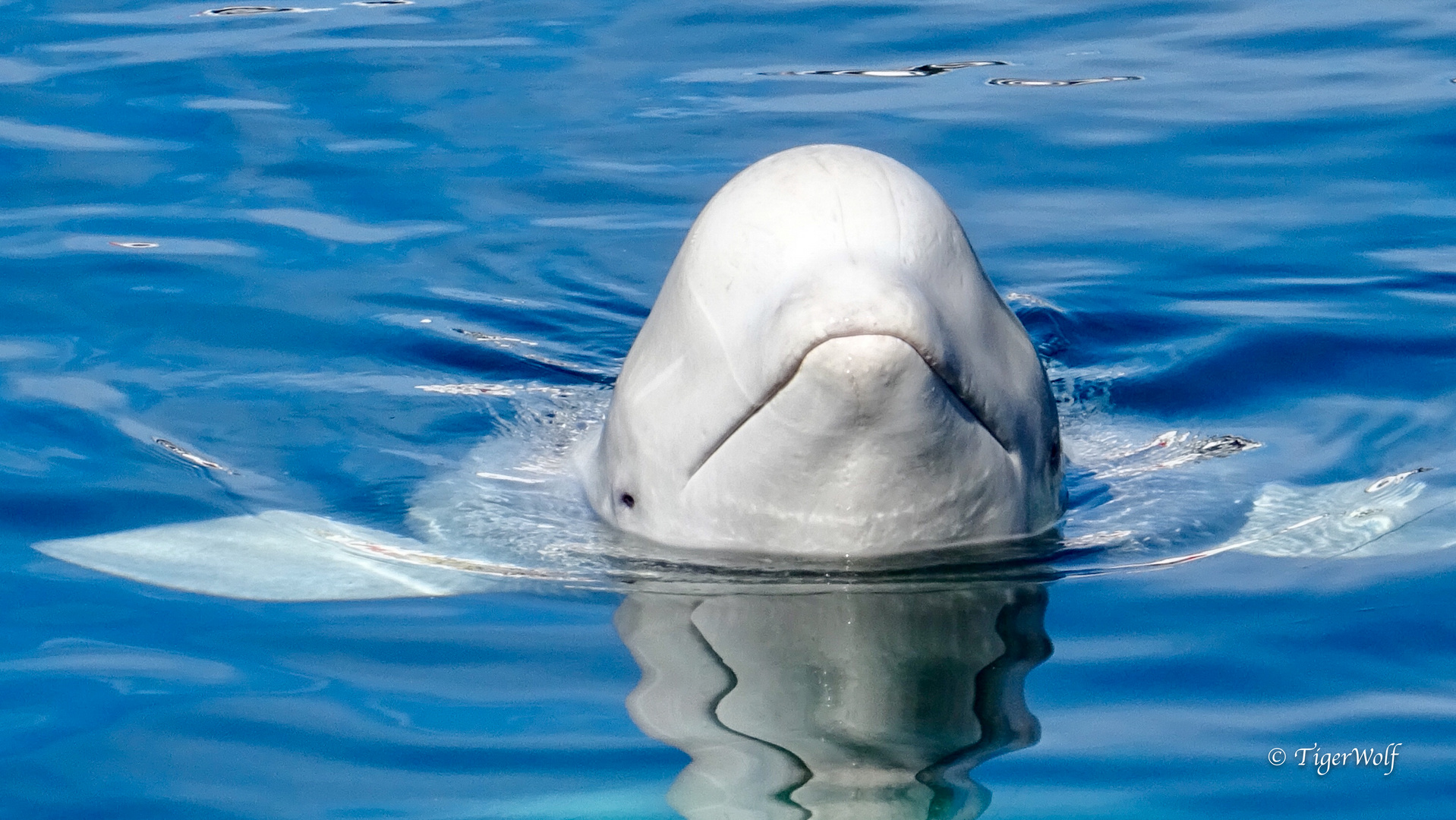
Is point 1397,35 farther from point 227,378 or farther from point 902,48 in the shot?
point 227,378

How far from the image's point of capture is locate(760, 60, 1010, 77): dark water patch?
1327 centimetres

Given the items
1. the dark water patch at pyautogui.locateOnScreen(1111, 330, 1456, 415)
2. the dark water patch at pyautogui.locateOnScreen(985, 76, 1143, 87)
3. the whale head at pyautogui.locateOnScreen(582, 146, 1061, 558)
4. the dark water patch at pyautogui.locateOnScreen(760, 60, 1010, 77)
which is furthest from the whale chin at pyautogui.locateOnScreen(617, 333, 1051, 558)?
the dark water patch at pyautogui.locateOnScreen(760, 60, 1010, 77)

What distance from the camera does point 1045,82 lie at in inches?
515

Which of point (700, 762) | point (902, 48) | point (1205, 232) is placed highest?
point (902, 48)

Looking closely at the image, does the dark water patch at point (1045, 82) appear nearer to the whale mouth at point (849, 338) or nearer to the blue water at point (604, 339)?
the blue water at point (604, 339)

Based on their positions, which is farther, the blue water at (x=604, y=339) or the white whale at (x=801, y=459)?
the white whale at (x=801, y=459)

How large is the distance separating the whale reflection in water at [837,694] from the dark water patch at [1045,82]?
334 inches

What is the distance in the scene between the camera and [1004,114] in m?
12.3

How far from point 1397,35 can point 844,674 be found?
11.1m

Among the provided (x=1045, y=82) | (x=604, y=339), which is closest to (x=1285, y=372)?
(x=604, y=339)

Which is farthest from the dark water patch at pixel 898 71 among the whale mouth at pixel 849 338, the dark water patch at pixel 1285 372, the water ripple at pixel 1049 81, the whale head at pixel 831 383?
the whale mouth at pixel 849 338

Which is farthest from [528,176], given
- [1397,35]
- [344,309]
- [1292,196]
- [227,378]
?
[1397,35]

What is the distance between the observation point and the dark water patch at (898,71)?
13273 millimetres

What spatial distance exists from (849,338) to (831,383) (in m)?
0.13
